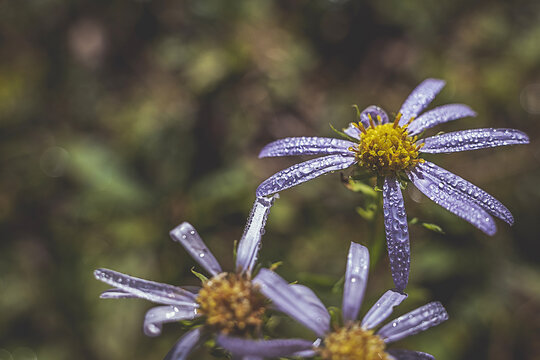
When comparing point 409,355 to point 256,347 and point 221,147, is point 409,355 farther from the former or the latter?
point 221,147

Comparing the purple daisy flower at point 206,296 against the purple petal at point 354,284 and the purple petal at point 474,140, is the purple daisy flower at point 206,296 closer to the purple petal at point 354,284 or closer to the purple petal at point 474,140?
the purple petal at point 354,284

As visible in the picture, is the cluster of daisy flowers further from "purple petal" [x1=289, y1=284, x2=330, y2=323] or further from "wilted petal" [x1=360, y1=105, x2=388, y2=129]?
"wilted petal" [x1=360, y1=105, x2=388, y2=129]

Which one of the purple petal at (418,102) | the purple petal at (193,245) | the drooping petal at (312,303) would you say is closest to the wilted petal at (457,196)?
the purple petal at (418,102)

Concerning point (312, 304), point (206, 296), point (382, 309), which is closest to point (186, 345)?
point (206, 296)

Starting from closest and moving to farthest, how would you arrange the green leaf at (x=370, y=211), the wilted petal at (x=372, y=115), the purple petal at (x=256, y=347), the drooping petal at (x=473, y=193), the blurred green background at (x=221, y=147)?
the purple petal at (x=256, y=347) → the drooping petal at (x=473, y=193) → the green leaf at (x=370, y=211) → the wilted petal at (x=372, y=115) → the blurred green background at (x=221, y=147)

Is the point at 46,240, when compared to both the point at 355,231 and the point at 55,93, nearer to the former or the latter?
the point at 55,93

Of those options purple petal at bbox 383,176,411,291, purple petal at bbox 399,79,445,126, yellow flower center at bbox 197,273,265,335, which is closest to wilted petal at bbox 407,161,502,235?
purple petal at bbox 383,176,411,291
